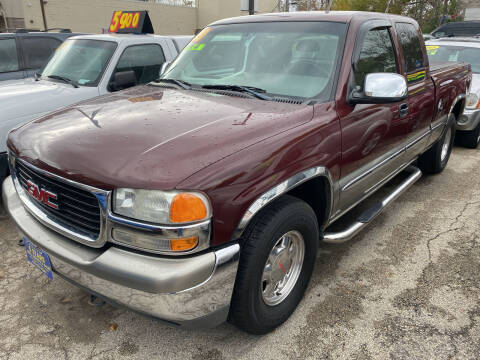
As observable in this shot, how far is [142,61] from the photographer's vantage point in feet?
17.0

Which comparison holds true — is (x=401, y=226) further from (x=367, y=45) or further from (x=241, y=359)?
(x=241, y=359)

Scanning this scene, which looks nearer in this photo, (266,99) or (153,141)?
(153,141)

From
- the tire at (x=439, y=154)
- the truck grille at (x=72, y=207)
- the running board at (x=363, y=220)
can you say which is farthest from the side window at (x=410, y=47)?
the truck grille at (x=72, y=207)

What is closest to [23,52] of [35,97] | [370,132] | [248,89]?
[35,97]

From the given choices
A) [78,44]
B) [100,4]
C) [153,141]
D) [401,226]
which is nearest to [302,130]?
[153,141]

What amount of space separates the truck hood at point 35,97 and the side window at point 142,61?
63 centimetres

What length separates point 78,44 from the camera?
16.8 feet

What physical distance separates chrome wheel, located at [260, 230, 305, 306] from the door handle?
4.97 feet

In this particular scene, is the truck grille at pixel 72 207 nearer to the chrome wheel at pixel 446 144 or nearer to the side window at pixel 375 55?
Answer: the side window at pixel 375 55

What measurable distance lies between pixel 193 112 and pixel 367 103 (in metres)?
→ 1.15

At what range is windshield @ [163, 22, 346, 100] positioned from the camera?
273 centimetres

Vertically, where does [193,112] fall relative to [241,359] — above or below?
above

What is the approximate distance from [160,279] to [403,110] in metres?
2.54

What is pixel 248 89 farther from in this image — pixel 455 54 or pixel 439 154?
pixel 455 54
